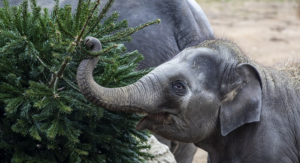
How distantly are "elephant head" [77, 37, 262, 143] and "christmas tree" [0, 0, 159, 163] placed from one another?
19 cm

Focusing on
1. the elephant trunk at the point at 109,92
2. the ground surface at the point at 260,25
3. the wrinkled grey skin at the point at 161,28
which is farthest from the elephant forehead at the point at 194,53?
the ground surface at the point at 260,25

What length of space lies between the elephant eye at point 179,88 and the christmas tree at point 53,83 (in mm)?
274

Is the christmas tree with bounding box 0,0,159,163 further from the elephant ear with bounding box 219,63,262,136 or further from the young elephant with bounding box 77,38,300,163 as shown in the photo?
the elephant ear with bounding box 219,63,262,136

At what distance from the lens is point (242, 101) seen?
3199 millimetres

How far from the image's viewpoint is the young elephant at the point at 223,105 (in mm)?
3121

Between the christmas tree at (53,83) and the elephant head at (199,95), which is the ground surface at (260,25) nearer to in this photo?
the elephant head at (199,95)

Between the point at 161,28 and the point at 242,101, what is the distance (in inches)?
53.1

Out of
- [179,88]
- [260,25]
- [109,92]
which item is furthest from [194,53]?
[260,25]

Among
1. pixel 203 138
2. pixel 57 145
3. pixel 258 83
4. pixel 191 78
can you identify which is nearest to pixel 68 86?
pixel 57 145

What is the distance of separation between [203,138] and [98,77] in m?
0.92

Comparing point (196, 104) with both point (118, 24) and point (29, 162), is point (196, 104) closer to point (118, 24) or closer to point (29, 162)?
point (118, 24)

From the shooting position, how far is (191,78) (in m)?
3.17

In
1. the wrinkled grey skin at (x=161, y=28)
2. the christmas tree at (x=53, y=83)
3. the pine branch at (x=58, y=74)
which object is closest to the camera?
the pine branch at (x=58, y=74)

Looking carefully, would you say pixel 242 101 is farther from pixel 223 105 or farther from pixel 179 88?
pixel 179 88
